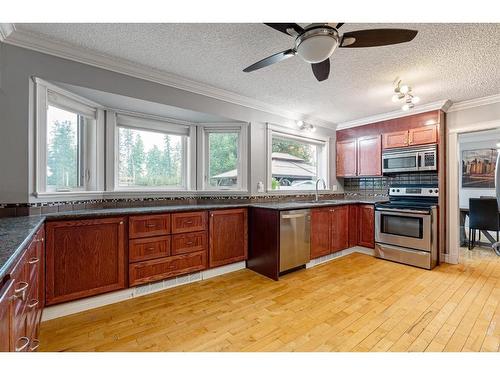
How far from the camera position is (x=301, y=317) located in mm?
2006

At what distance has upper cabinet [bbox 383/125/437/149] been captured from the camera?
344 centimetres

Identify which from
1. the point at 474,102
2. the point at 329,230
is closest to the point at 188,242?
the point at 329,230

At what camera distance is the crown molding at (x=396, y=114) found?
336 cm

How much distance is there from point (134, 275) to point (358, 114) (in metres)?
4.07

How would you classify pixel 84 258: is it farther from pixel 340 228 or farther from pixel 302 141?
pixel 302 141

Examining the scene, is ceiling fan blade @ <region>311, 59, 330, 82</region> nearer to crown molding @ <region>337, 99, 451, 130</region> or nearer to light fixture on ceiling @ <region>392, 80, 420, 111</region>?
light fixture on ceiling @ <region>392, 80, 420, 111</region>

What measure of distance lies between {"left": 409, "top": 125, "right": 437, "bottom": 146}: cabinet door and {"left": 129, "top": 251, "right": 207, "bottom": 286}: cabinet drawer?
352 cm

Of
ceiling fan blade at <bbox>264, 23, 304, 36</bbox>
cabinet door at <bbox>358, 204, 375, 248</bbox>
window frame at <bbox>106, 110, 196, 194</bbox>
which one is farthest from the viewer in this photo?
cabinet door at <bbox>358, 204, 375, 248</bbox>

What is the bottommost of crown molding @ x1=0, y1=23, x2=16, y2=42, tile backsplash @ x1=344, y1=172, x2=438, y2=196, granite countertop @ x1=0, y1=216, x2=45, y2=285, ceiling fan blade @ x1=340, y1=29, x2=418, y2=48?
granite countertop @ x1=0, y1=216, x2=45, y2=285

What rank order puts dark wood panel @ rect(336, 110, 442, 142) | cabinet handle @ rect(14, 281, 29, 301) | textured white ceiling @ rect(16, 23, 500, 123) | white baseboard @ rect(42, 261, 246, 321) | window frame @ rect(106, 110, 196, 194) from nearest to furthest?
1. cabinet handle @ rect(14, 281, 29, 301)
2. textured white ceiling @ rect(16, 23, 500, 123)
3. white baseboard @ rect(42, 261, 246, 321)
4. window frame @ rect(106, 110, 196, 194)
5. dark wood panel @ rect(336, 110, 442, 142)

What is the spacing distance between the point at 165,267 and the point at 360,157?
12.1 feet

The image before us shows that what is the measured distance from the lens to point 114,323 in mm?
1916

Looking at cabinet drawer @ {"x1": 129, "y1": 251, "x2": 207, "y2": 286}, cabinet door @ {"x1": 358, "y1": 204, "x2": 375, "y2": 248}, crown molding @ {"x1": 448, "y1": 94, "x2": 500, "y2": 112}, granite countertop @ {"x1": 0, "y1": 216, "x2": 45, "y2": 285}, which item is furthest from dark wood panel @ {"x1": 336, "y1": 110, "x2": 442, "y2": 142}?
granite countertop @ {"x1": 0, "y1": 216, "x2": 45, "y2": 285}
